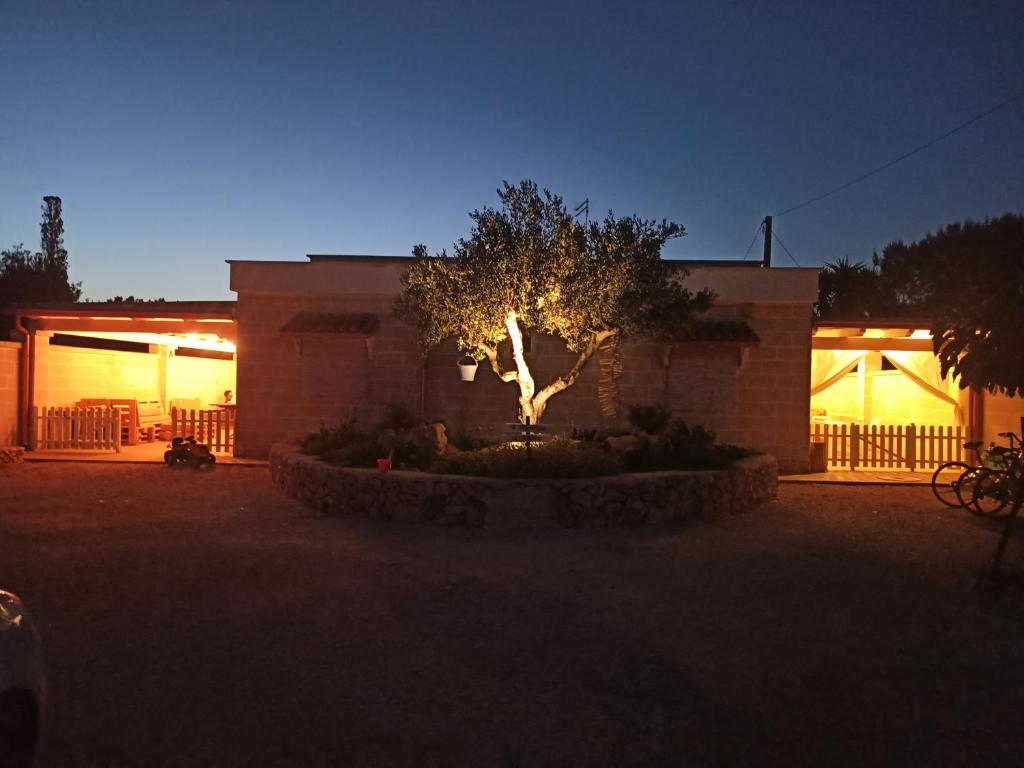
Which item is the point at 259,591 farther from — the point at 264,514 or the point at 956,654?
the point at 956,654

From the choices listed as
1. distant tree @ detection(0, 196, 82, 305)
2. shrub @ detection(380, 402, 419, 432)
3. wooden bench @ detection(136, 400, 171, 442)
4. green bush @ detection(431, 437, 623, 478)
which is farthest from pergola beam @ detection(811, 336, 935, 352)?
distant tree @ detection(0, 196, 82, 305)

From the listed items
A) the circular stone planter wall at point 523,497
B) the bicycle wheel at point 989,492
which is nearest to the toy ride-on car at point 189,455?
the circular stone planter wall at point 523,497

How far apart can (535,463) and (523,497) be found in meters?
0.54

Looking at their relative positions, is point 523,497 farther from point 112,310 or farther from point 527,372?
point 112,310

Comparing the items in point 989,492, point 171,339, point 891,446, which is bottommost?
point 989,492

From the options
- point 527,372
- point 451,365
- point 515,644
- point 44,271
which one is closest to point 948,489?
point 527,372

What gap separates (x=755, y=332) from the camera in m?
13.7

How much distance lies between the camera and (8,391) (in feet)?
47.2

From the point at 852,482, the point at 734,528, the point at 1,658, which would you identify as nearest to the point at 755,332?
the point at 852,482

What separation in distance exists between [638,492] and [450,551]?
250 cm

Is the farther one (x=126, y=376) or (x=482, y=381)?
(x=126, y=376)

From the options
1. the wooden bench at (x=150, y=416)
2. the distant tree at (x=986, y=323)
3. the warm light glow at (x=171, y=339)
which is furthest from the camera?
the wooden bench at (x=150, y=416)

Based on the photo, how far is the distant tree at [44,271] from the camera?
36031 millimetres

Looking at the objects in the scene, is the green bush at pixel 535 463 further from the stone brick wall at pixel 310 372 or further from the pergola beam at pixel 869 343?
the pergola beam at pixel 869 343
